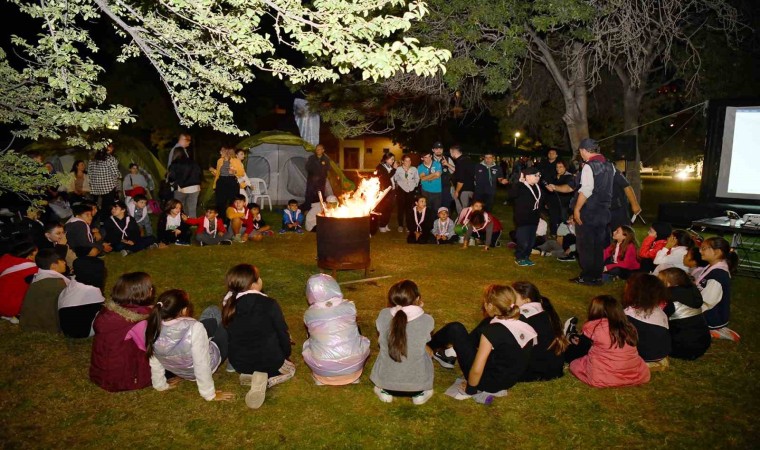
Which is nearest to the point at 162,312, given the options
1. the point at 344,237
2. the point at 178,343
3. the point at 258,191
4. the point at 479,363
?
the point at 178,343

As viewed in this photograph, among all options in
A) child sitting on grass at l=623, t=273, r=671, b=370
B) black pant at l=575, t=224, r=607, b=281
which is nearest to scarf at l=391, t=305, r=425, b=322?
child sitting on grass at l=623, t=273, r=671, b=370

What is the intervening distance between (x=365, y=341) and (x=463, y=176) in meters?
7.86

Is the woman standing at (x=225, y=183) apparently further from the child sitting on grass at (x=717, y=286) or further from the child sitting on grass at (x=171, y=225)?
the child sitting on grass at (x=717, y=286)

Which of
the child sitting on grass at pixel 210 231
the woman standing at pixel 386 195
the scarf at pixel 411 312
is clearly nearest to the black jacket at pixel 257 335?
the scarf at pixel 411 312

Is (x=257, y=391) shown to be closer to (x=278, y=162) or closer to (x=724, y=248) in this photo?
(x=724, y=248)

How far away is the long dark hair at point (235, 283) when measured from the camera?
470 centimetres

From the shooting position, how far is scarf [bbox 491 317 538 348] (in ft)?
14.4

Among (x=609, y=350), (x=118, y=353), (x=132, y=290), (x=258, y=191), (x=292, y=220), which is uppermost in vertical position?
(x=258, y=191)

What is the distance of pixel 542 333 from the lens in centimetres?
470

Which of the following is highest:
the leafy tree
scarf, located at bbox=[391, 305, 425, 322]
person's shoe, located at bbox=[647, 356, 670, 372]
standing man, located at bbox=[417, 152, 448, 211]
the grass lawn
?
the leafy tree

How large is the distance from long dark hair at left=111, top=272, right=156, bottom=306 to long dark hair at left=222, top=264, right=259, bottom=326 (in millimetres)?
723

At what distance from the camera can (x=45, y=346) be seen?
19.2ft

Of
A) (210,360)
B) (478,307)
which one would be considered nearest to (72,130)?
(210,360)

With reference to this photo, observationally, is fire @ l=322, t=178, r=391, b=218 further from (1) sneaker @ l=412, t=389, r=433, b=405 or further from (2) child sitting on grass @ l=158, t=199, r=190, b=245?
(1) sneaker @ l=412, t=389, r=433, b=405
